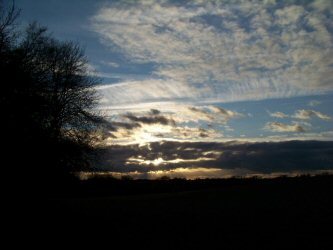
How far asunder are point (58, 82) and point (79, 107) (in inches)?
103

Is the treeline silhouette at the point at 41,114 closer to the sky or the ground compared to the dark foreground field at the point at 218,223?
closer to the sky

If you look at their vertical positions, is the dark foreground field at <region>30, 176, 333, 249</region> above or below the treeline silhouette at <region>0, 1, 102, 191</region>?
below

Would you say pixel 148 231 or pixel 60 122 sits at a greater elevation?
pixel 60 122

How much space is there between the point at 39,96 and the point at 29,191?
5695 millimetres

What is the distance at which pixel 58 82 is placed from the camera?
32.3 m

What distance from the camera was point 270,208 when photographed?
68.4 ft

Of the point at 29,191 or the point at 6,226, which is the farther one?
the point at 29,191

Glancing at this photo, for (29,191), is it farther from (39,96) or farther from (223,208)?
(223,208)

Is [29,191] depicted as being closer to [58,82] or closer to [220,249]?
[58,82]

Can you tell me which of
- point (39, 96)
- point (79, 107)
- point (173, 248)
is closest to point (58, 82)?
point (79, 107)

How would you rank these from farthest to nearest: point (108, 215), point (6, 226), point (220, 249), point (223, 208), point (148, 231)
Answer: point (223, 208), point (108, 215), point (148, 231), point (6, 226), point (220, 249)

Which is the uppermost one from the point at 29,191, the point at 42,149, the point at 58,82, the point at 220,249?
the point at 58,82

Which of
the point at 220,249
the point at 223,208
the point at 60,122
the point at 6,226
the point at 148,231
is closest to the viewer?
the point at 220,249

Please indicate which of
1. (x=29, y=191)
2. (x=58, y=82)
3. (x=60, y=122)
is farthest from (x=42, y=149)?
(x=58, y=82)
